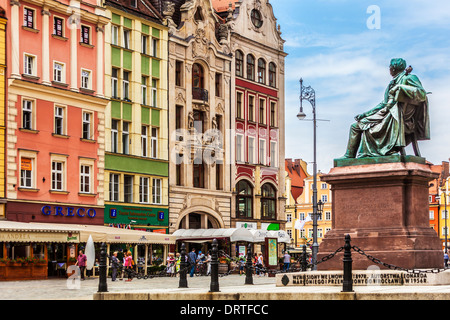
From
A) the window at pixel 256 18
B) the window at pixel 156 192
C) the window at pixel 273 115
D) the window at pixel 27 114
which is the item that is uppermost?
the window at pixel 256 18

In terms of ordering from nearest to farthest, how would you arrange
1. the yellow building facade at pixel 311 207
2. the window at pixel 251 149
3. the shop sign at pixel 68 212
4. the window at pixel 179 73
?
1. the shop sign at pixel 68 212
2. the window at pixel 179 73
3. the window at pixel 251 149
4. the yellow building facade at pixel 311 207

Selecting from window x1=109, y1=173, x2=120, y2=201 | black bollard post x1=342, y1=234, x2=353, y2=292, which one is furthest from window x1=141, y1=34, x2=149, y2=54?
black bollard post x1=342, y1=234, x2=353, y2=292

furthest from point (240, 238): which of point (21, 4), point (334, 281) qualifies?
point (334, 281)

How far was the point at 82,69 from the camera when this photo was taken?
147ft

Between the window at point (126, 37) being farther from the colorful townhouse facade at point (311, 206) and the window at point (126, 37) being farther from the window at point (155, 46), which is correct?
the colorful townhouse facade at point (311, 206)

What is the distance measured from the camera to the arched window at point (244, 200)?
189 feet

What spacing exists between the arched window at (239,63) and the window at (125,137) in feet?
38.6

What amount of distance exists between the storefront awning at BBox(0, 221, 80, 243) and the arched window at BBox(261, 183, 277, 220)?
22.7 metres

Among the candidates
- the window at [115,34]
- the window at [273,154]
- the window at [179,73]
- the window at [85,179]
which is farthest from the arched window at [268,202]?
the window at [85,179]

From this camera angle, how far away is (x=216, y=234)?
49.9 meters

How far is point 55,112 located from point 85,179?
3.92 metres

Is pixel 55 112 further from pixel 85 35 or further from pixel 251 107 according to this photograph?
pixel 251 107

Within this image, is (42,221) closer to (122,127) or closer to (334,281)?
(122,127)

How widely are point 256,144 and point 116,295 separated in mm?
40764
